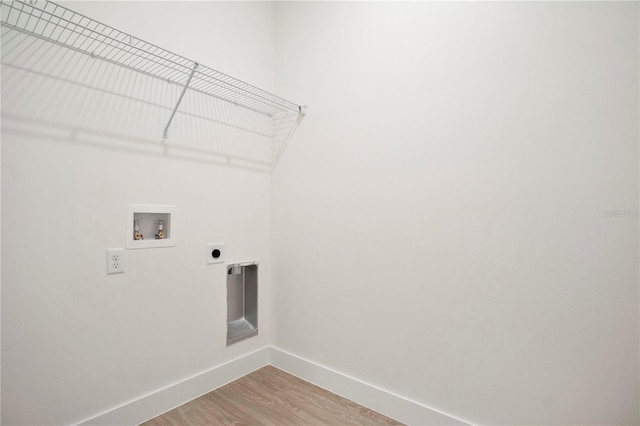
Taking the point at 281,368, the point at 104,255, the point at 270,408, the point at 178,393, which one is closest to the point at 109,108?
the point at 104,255

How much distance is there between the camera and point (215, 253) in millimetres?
1888

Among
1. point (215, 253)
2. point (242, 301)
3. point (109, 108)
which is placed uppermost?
point (109, 108)

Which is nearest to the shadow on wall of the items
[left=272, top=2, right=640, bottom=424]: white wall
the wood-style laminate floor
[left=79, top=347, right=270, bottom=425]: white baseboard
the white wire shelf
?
the white wire shelf

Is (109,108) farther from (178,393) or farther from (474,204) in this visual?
(474,204)

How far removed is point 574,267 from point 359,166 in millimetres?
1047

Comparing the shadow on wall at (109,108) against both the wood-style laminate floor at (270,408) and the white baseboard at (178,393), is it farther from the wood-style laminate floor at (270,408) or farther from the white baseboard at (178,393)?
the wood-style laminate floor at (270,408)

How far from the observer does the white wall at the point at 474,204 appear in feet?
3.79

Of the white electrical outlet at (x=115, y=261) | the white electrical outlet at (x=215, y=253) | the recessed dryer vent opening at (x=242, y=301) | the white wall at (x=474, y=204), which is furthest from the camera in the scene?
the recessed dryer vent opening at (x=242, y=301)

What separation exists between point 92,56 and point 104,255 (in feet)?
2.89

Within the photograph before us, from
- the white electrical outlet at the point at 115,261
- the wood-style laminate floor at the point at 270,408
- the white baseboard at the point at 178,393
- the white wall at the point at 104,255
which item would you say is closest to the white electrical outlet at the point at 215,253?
the white wall at the point at 104,255

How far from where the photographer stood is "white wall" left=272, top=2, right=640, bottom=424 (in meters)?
1.15

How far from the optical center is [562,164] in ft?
4.01

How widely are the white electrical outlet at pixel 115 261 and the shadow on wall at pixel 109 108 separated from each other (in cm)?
49

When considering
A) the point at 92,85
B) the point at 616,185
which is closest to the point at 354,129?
the point at 616,185
